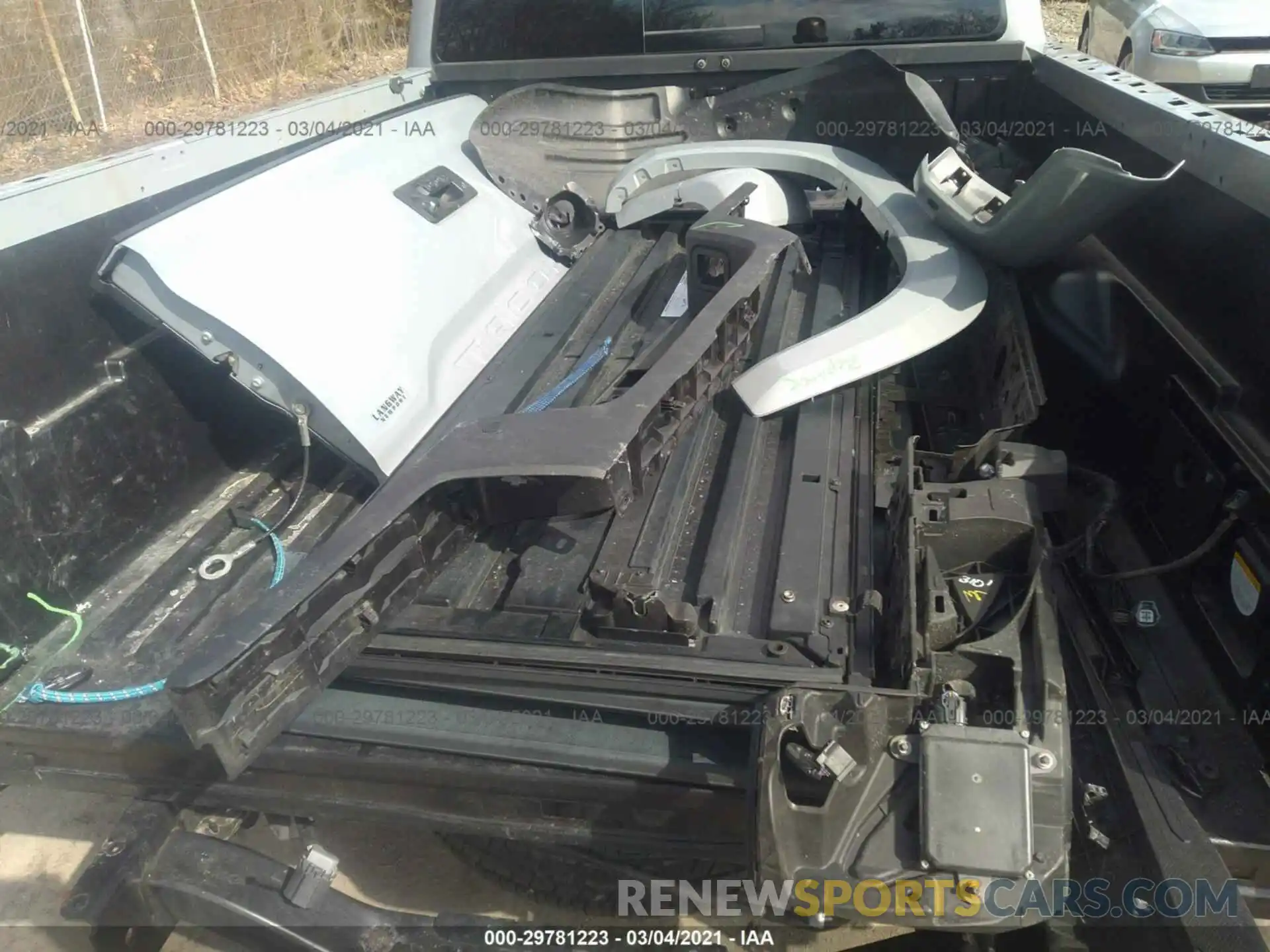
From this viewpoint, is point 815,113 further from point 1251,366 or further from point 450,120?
point 1251,366

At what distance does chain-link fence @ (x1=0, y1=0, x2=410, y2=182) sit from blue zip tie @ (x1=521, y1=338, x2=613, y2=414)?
18.4 feet

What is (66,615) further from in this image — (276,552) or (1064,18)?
(1064,18)

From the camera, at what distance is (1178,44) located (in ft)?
18.2

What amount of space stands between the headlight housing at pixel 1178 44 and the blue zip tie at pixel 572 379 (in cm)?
531

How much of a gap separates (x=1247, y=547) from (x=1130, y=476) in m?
0.49

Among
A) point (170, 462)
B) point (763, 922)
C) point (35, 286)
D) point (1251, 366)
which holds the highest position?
point (35, 286)

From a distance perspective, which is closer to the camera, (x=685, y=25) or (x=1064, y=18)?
(x=685, y=25)

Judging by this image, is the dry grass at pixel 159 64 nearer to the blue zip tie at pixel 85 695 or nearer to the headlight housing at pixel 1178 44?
the headlight housing at pixel 1178 44

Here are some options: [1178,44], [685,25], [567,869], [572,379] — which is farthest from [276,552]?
[1178,44]

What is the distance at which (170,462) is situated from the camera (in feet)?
6.26

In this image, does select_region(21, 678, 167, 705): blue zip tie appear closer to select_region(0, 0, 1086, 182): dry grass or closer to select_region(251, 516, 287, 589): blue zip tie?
select_region(251, 516, 287, 589): blue zip tie

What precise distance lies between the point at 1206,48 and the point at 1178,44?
16 cm

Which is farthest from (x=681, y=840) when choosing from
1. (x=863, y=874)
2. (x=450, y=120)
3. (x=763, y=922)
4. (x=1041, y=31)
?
(x=1041, y=31)

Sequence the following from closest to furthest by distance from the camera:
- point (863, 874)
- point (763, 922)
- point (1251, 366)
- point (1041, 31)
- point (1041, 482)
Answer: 1. point (863, 874)
2. point (763, 922)
3. point (1251, 366)
4. point (1041, 482)
5. point (1041, 31)
